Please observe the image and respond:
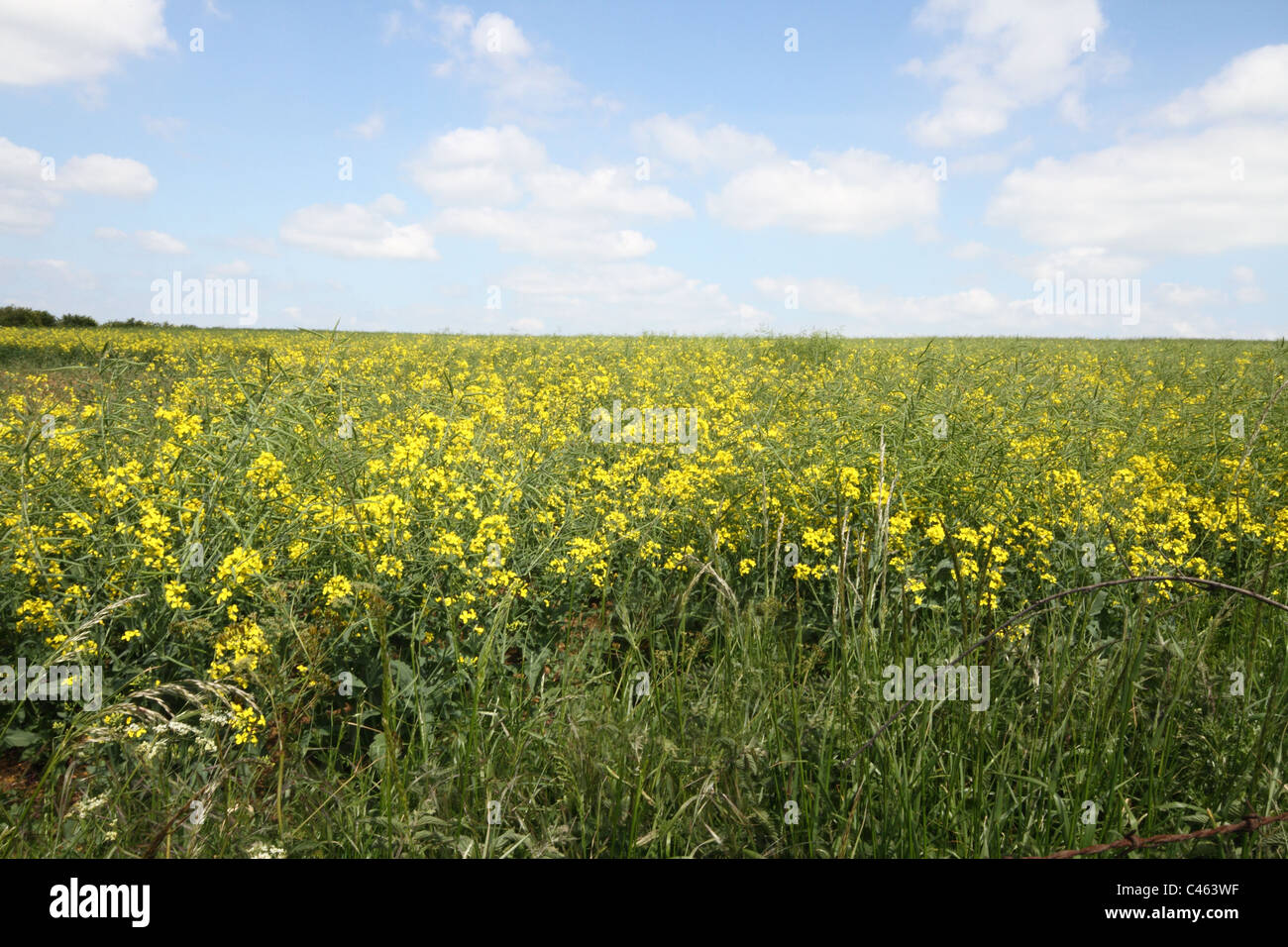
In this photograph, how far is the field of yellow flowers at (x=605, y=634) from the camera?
5.24ft

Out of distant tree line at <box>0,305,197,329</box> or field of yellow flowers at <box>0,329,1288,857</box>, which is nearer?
field of yellow flowers at <box>0,329,1288,857</box>

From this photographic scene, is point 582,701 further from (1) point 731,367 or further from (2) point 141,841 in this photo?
(1) point 731,367

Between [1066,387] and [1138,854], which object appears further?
[1066,387]

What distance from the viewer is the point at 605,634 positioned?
277cm

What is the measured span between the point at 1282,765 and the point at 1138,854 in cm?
74

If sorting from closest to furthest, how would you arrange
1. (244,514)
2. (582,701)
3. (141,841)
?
1. (141,841)
2. (582,701)
3. (244,514)

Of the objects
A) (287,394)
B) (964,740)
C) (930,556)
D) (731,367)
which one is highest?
(731,367)

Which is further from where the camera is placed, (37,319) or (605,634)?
(37,319)

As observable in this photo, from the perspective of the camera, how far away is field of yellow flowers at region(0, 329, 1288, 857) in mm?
1598

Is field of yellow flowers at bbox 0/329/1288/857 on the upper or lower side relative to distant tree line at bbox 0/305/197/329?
lower

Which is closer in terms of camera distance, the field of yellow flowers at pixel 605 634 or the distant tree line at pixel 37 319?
the field of yellow flowers at pixel 605 634

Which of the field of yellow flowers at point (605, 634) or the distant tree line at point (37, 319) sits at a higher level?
the distant tree line at point (37, 319)

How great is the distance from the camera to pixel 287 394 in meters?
3.29
